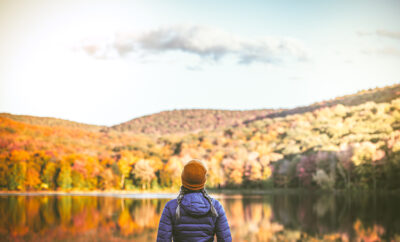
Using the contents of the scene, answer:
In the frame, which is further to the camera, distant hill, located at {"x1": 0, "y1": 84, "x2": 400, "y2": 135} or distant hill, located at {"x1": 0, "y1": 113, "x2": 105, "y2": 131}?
distant hill, located at {"x1": 0, "y1": 84, "x2": 400, "y2": 135}

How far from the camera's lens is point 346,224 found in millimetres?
23422

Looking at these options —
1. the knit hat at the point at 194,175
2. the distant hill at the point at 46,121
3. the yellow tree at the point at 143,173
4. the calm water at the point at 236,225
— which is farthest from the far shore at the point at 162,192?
the knit hat at the point at 194,175

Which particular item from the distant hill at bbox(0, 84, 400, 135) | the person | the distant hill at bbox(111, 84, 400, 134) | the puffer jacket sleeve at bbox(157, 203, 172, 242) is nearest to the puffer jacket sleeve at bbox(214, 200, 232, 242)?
the person

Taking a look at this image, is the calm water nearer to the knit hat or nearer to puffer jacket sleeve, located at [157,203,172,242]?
puffer jacket sleeve, located at [157,203,172,242]

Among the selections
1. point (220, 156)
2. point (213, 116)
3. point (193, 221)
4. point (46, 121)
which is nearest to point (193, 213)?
point (193, 221)

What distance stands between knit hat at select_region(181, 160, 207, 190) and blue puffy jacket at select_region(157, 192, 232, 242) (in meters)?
0.10

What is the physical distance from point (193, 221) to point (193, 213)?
129 millimetres

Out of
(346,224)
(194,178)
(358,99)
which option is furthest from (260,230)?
(358,99)

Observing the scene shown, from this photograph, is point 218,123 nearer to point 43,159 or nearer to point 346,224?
point 43,159

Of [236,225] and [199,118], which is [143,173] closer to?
[236,225]

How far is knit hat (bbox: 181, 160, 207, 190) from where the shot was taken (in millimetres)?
4359

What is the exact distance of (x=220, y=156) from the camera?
7950cm

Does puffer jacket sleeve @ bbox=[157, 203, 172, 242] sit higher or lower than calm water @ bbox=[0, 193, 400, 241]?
higher

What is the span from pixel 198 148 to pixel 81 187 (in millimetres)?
33858
